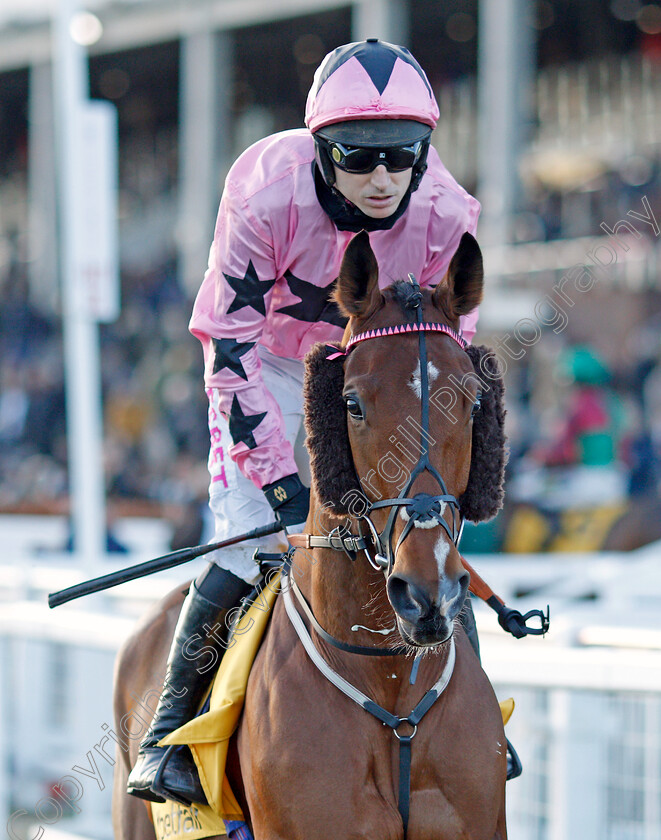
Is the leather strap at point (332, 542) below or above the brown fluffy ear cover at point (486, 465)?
below

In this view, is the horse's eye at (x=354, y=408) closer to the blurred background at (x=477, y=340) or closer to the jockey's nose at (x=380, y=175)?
the jockey's nose at (x=380, y=175)

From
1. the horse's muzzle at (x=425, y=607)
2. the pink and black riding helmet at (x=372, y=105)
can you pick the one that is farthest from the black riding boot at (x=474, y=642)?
the pink and black riding helmet at (x=372, y=105)

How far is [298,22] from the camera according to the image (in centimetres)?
1917

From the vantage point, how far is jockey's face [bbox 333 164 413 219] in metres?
2.97

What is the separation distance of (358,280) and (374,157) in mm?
473

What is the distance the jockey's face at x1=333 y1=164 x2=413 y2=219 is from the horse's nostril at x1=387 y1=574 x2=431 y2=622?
1.19m

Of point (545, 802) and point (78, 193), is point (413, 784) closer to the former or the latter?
point (545, 802)

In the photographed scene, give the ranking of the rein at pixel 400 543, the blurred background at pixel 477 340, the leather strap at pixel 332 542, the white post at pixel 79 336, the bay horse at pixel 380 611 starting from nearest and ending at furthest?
the rein at pixel 400 543 < the bay horse at pixel 380 611 < the leather strap at pixel 332 542 < the blurred background at pixel 477 340 < the white post at pixel 79 336

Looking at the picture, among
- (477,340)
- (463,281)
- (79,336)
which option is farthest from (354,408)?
(477,340)

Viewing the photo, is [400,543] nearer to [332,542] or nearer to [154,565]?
[332,542]

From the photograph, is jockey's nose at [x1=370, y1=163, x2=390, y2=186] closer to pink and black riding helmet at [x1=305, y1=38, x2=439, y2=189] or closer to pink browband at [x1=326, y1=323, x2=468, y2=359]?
pink and black riding helmet at [x1=305, y1=38, x2=439, y2=189]

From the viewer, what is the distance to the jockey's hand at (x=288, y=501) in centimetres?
301

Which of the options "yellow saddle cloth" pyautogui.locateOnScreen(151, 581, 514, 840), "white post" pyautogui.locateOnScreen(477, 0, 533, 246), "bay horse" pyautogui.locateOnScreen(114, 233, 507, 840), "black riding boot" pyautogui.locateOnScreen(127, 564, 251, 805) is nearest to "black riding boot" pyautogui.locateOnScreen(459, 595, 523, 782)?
"yellow saddle cloth" pyautogui.locateOnScreen(151, 581, 514, 840)

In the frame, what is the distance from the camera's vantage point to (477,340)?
10.3m
